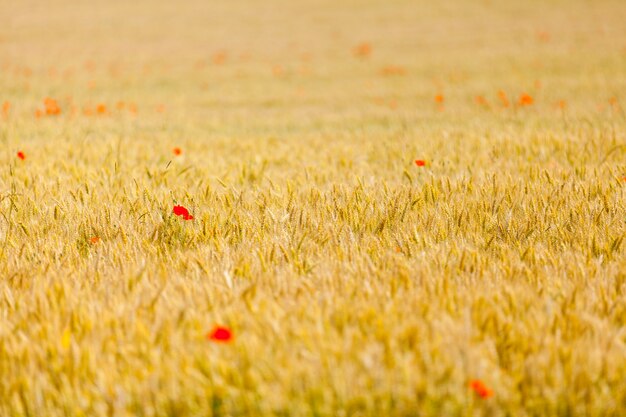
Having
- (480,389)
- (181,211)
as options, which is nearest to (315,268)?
(181,211)

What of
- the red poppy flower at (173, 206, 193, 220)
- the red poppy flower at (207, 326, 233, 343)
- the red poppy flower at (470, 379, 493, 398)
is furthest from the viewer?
the red poppy flower at (173, 206, 193, 220)

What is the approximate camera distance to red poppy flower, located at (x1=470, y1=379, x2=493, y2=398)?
5.16 ft

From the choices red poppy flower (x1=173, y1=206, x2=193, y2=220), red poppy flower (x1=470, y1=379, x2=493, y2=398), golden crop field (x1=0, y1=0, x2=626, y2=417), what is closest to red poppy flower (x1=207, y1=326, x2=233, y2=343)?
golden crop field (x1=0, y1=0, x2=626, y2=417)

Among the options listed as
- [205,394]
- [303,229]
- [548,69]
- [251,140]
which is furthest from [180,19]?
[205,394]

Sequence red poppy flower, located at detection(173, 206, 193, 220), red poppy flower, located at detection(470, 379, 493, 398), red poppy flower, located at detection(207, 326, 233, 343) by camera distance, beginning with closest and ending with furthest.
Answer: red poppy flower, located at detection(470, 379, 493, 398) → red poppy flower, located at detection(207, 326, 233, 343) → red poppy flower, located at detection(173, 206, 193, 220)

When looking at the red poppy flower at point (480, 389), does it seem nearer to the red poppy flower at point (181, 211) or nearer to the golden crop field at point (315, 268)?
the golden crop field at point (315, 268)

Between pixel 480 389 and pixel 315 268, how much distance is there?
0.98 metres

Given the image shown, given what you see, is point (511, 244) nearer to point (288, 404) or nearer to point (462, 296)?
point (462, 296)

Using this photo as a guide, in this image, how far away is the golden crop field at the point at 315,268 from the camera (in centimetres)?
165

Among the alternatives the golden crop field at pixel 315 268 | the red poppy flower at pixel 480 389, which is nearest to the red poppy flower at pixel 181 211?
the golden crop field at pixel 315 268

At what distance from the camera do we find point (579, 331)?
1.90 m

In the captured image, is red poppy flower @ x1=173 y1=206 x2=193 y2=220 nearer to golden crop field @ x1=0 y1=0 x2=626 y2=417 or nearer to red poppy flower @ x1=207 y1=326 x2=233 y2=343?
golden crop field @ x1=0 y1=0 x2=626 y2=417

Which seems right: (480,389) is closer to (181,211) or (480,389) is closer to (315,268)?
(315,268)

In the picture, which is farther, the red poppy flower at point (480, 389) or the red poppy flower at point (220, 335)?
Result: the red poppy flower at point (220, 335)
